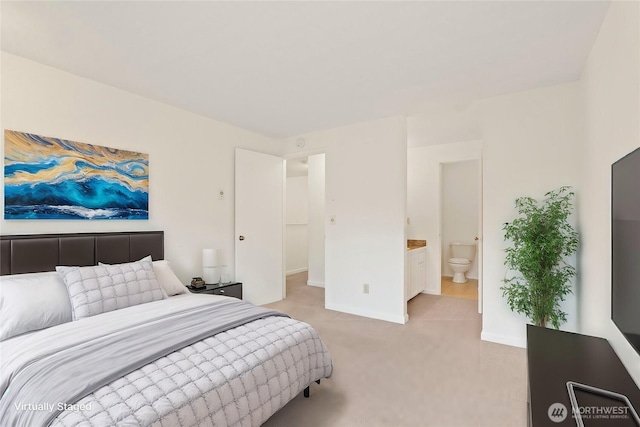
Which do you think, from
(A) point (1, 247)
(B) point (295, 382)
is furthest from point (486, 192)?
(A) point (1, 247)

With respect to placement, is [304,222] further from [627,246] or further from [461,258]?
[627,246]

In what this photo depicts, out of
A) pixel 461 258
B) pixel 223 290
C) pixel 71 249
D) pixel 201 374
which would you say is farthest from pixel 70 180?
pixel 461 258

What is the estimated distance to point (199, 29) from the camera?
6.73ft

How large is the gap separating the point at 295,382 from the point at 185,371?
2.35ft

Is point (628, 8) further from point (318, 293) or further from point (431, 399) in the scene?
point (318, 293)

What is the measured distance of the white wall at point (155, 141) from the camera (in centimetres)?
247

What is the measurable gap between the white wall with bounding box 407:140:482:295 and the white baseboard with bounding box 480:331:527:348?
196 cm

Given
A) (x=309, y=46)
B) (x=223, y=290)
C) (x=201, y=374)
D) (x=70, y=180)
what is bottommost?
(x=223, y=290)

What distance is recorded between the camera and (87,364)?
1.48m

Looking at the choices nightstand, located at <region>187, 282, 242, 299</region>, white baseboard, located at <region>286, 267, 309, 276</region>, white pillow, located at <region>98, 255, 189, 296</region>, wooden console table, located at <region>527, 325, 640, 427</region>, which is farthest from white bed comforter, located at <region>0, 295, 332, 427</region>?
white baseboard, located at <region>286, 267, 309, 276</region>

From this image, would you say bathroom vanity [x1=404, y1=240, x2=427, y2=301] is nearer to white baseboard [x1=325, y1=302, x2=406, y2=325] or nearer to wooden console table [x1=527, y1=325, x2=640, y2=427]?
white baseboard [x1=325, y1=302, x2=406, y2=325]

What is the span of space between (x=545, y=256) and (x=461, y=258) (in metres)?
3.45

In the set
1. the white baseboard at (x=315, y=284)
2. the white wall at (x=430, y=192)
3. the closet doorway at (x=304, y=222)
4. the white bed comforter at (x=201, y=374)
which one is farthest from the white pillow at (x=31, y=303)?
the white wall at (x=430, y=192)

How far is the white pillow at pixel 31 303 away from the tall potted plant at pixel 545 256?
11.9 ft
